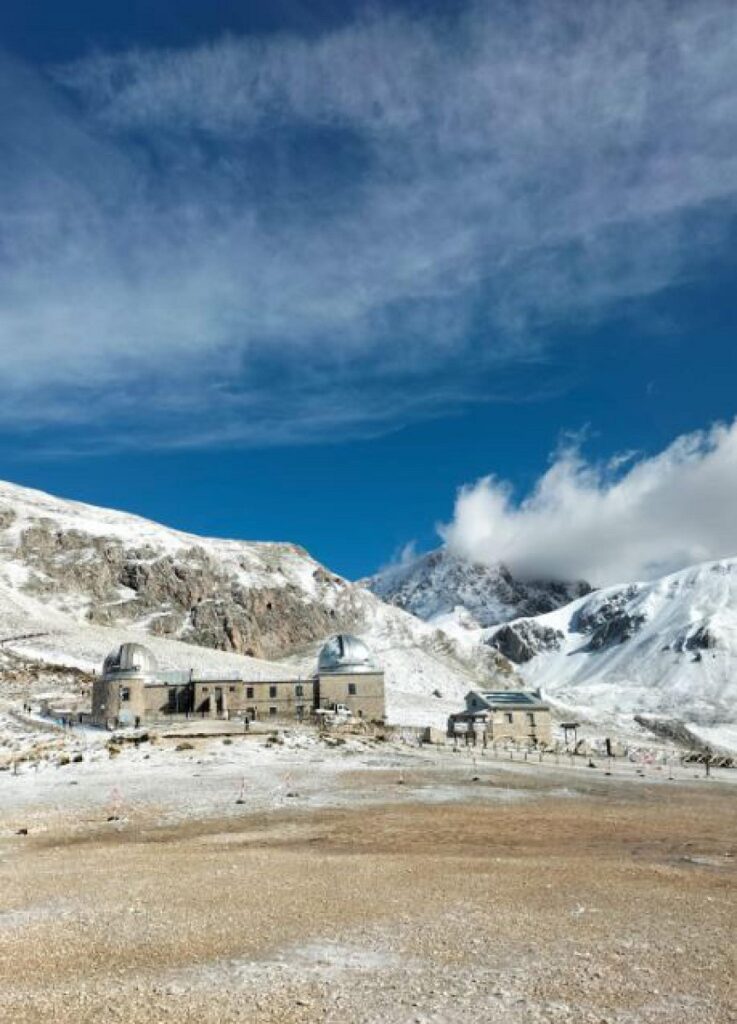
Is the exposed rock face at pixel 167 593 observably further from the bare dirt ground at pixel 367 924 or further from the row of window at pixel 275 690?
the bare dirt ground at pixel 367 924

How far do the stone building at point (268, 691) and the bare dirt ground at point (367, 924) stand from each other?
167 feet

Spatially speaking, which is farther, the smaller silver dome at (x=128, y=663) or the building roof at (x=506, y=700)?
the building roof at (x=506, y=700)

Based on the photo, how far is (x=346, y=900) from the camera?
14445 mm

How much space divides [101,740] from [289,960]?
42407mm

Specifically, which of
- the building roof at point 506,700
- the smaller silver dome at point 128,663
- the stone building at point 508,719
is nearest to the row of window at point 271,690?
the smaller silver dome at point 128,663

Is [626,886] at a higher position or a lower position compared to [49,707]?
lower

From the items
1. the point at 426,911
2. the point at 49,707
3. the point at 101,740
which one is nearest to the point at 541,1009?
the point at 426,911

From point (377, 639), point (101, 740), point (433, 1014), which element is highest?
point (377, 639)

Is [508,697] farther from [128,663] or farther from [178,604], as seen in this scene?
[178,604]

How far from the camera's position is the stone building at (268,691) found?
73500mm

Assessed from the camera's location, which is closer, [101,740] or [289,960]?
[289,960]

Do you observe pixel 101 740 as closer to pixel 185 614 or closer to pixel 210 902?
pixel 210 902

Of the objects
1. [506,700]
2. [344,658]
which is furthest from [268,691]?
[506,700]

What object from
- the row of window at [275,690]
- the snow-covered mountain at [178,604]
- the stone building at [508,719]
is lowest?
the stone building at [508,719]
